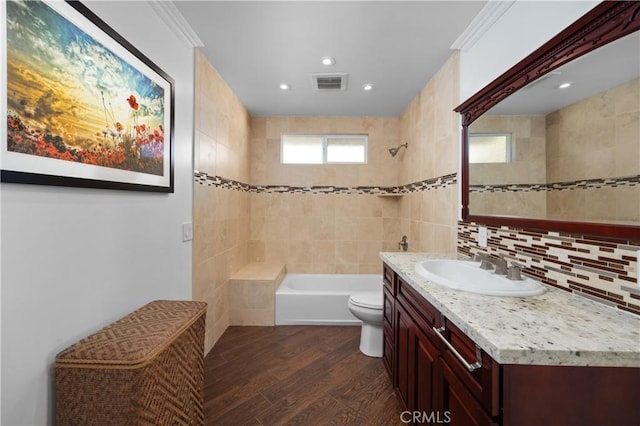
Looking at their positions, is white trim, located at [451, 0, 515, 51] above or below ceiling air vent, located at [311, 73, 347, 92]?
below

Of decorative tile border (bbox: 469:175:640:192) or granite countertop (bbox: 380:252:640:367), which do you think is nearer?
granite countertop (bbox: 380:252:640:367)

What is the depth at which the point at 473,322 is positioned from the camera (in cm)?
83

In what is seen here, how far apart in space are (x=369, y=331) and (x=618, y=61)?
7.06ft

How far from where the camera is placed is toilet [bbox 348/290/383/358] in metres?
2.14

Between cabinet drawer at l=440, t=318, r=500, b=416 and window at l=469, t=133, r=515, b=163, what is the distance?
1078 mm

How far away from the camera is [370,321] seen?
2180mm

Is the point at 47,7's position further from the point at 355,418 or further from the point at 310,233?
the point at 310,233

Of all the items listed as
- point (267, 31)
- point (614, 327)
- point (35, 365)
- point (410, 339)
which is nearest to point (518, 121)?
point (614, 327)

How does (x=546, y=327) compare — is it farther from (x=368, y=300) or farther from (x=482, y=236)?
(x=368, y=300)

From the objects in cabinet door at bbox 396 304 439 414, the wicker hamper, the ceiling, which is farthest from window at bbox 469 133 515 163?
the wicker hamper

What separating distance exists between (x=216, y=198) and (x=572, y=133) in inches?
95.3

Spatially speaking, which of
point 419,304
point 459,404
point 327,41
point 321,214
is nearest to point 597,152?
point 419,304

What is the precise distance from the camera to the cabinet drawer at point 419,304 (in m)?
1.11

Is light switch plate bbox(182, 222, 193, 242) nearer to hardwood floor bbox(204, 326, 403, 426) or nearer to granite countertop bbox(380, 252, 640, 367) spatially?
hardwood floor bbox(204, 326, 403, 426)
